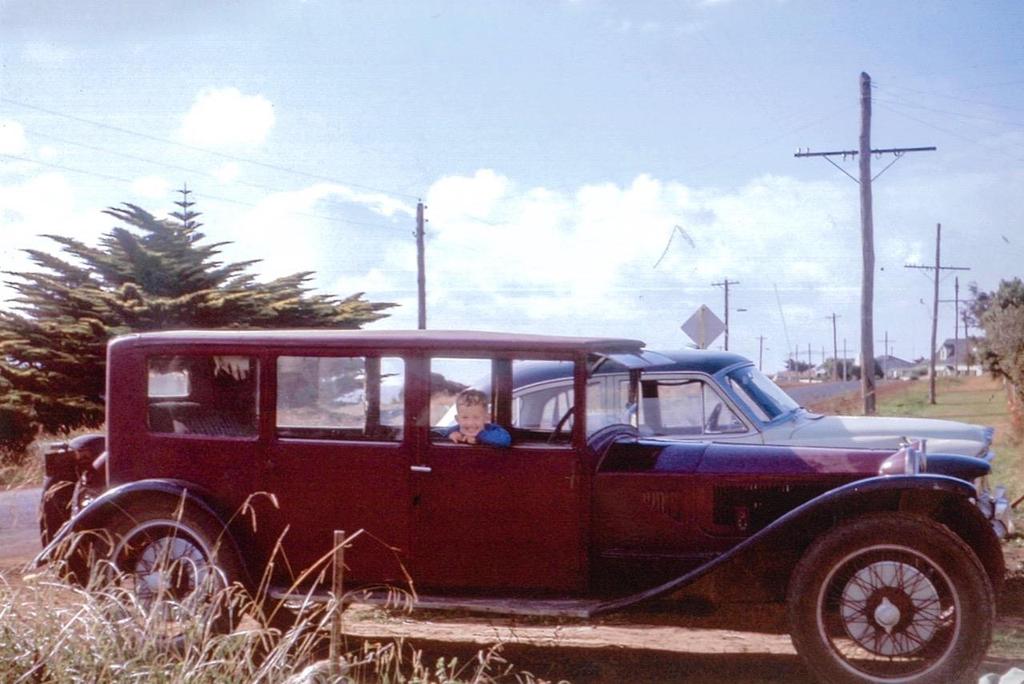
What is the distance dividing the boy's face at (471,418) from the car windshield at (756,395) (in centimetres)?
334

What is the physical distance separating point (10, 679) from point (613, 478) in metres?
2.77

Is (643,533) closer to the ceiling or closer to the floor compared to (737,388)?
closer to the floor

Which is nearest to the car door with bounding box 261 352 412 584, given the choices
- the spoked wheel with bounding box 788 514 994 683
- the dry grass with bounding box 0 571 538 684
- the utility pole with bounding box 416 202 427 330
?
the dry grass with bounding box 0 571 538 684

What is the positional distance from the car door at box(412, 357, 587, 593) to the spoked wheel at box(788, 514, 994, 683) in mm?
1098

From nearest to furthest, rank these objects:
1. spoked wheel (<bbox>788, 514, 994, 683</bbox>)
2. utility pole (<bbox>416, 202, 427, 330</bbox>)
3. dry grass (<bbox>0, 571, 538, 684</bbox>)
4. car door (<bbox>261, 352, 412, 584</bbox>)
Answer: dry grass (<bbox>0, 571, 538, 684</bbox>), spoked wheel (<bbox>788, 514, 994, 683</bbox>), car door (<bbox>261, 352, 412, 584</bbox>), utility pole (<bbox>416, 202, 427, 330</bbox>)

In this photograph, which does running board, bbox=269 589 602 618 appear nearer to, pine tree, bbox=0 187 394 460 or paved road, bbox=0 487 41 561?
paved road, bbox=0 487 41 561

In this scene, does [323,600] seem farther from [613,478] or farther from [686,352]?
[686,352]

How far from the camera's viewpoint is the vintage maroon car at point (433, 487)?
16.9 feet

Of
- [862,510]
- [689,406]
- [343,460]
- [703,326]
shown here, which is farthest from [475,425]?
[703,326]

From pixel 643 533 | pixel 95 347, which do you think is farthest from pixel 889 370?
pixel 643 533

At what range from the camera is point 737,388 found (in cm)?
810

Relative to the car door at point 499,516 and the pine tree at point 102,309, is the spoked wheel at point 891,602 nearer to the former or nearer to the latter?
the car door at point 499,516

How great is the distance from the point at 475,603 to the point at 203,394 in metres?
1.78

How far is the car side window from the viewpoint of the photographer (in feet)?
17.4
